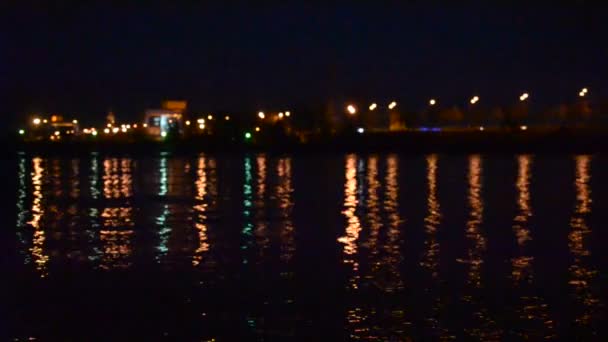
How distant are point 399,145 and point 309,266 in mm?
58957

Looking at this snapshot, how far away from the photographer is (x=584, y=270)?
40.3ft

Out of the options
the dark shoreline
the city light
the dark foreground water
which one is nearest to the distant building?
the city light

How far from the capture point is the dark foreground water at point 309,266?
9.27 m

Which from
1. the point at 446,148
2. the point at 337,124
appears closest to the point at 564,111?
the point at 337,124

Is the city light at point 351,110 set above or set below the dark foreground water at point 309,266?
above

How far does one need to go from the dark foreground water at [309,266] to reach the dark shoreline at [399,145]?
40.5 meters

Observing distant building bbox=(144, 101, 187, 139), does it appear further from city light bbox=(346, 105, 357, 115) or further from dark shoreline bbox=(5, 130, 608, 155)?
dark shoreline bbox=(5, 130, 608, 155)

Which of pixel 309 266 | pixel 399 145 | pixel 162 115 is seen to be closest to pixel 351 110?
pixel 399 145

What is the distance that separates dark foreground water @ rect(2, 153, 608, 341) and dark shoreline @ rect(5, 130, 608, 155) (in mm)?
40488

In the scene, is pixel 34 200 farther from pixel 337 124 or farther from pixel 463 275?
pixel 337 124

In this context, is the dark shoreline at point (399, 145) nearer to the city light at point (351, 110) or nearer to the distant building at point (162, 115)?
the city light at point (351, 110)

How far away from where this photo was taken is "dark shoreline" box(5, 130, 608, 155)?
65.8m

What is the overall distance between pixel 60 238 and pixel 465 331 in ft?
30.5

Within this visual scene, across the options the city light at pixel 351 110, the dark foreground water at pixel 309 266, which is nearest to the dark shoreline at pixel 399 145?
the city light at pixel 351 110
